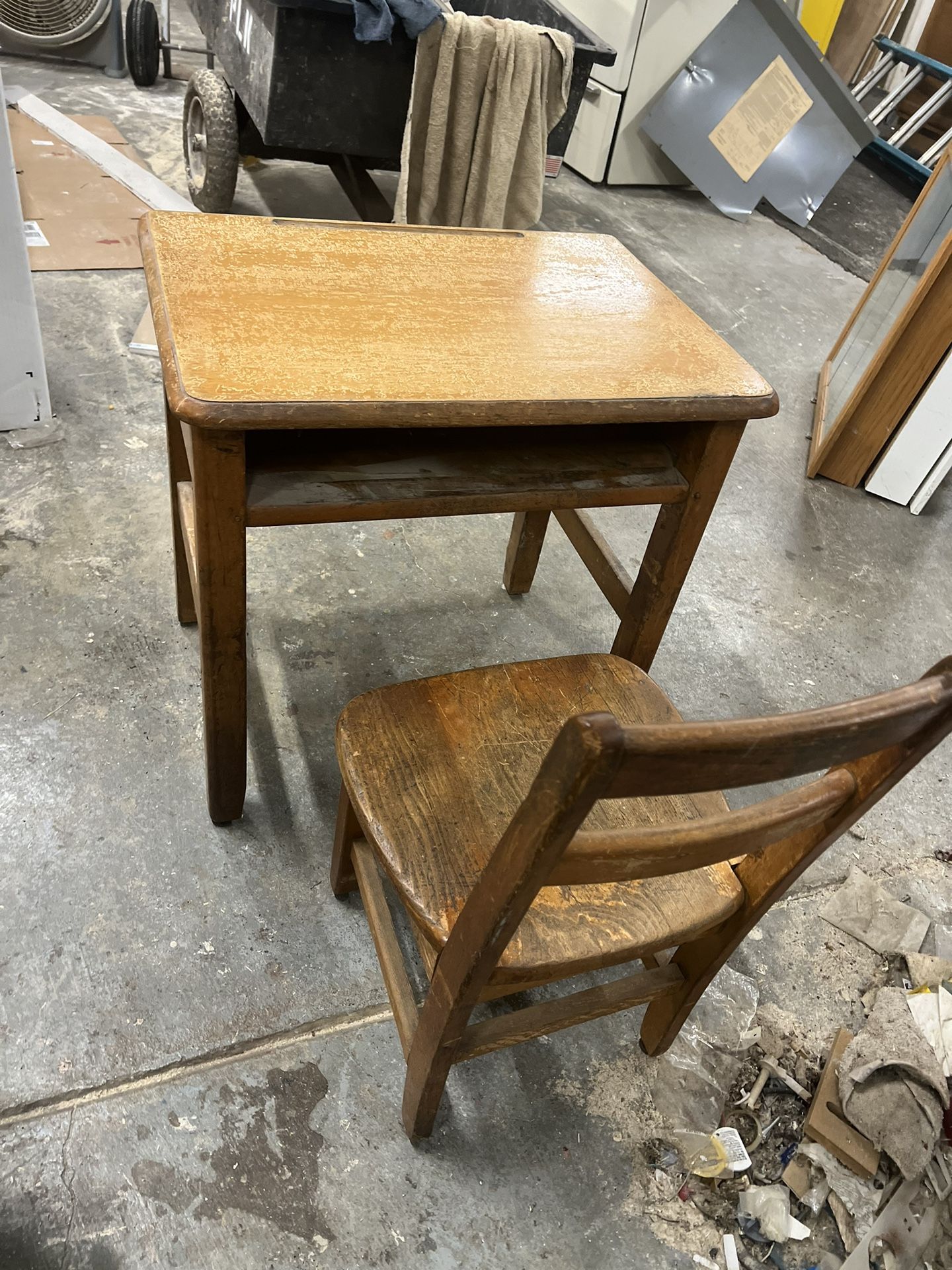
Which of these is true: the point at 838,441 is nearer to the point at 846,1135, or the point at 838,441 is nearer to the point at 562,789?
the point at 846,1135

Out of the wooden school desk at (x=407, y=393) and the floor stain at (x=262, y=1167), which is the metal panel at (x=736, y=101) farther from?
the floor stain at (x=262, y=1167)

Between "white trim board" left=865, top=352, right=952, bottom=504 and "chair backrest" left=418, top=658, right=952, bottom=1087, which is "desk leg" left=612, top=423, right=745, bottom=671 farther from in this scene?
"white trim board" left=865, top=352, right=952, bottom=504

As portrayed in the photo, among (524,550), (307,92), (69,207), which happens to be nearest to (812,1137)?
(524,550)

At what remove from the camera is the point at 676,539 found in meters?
1.41

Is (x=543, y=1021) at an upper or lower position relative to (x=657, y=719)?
lower

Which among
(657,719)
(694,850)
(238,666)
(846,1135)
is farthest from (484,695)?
(846,1135)

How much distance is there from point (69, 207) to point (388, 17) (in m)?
1.45

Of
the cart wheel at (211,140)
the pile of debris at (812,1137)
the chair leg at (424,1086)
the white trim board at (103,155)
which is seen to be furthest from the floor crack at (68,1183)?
the cart wheel at (211,140)

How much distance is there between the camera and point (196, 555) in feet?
3.67

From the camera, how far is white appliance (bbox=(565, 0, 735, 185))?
4031 mm

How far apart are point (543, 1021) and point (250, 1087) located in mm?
464

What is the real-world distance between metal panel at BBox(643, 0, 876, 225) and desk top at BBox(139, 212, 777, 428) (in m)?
3.45

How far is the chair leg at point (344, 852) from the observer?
51.5 inches

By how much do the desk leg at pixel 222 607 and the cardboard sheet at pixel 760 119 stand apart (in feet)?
14.1
